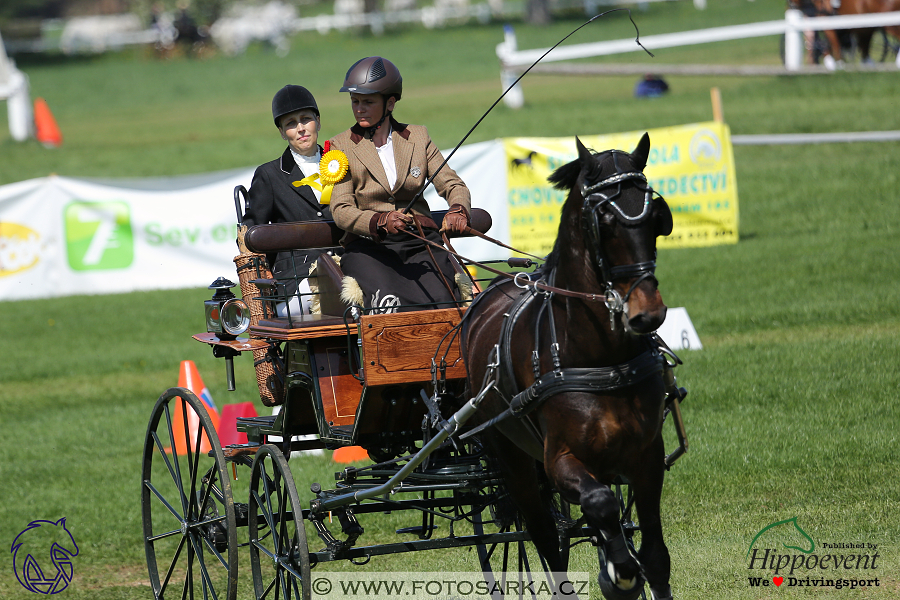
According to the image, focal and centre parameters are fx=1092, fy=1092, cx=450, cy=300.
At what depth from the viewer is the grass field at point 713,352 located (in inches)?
265

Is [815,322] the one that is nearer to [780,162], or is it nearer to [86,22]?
[780,162]

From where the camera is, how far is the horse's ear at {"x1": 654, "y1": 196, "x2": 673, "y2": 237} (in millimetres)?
3980

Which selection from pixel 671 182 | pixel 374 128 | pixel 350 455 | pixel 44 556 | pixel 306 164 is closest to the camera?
pixel 374 128

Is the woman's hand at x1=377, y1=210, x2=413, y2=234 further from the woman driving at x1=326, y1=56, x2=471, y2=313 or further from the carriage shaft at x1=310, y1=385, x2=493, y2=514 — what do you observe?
the carriage shaft at x1=310, y1=385, x2=493, y2=514

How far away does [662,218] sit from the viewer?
400cm

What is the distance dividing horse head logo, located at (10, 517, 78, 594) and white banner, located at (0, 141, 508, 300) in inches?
306

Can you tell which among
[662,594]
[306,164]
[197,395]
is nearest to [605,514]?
[662,594]

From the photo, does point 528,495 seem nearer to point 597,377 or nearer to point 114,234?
point 597,377

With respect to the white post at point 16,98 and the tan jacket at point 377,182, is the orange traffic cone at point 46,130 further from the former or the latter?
the tan jacket at point 377,182

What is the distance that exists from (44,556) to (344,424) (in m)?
2.95

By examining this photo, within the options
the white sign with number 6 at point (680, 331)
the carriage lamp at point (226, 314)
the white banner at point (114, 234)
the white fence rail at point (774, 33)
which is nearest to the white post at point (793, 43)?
the white fence rail at point (774, 33)

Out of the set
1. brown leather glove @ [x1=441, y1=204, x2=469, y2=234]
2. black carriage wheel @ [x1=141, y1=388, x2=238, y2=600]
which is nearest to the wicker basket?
black carriage wheel @ [x1=141, y1=388, x2=238, y2=600]

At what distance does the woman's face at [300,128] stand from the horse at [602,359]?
240 cm

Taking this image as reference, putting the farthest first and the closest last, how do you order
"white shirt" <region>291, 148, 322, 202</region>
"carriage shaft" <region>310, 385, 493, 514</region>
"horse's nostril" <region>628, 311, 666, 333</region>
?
"white shirt" <region>291, 148, 322, 202</region> → "carriage shaft" <region>310, 385, 493, 514</region> → "horse's nostril" <region>628, 311, 666, 333</region>
